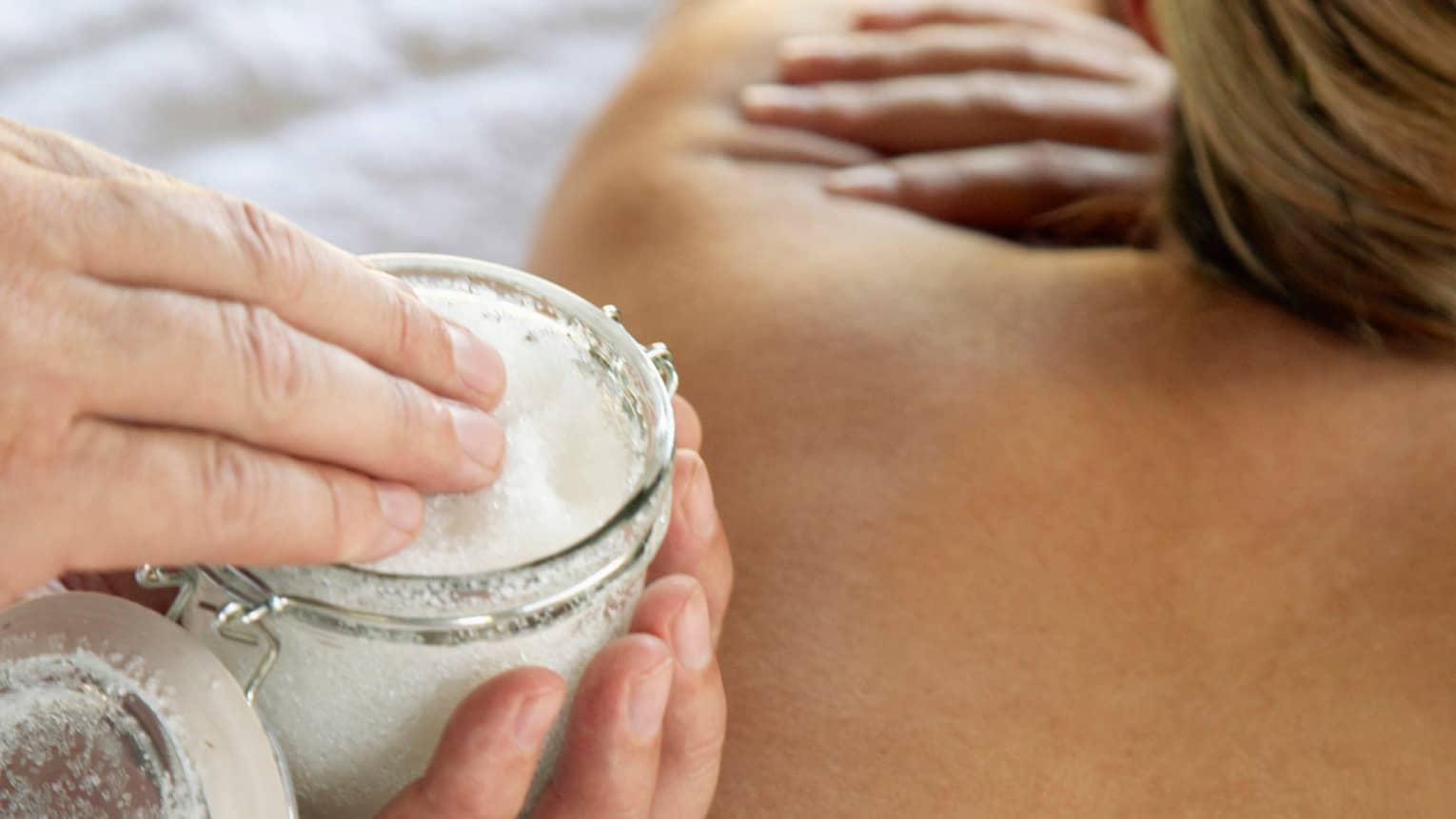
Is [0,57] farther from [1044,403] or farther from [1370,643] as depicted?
[1370,643]

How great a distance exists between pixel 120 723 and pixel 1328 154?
1.97 feet

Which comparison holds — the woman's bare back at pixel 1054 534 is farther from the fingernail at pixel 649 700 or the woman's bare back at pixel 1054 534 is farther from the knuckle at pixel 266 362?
the knuckle at pixel 266 362

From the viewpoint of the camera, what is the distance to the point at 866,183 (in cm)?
91

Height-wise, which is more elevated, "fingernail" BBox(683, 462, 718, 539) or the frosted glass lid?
the frosted glass lid

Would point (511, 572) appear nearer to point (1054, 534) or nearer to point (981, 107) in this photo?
point (1054, 534)

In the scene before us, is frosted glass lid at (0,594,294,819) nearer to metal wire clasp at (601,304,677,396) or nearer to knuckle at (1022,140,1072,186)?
metal wire clasp at (601,304,677,396)

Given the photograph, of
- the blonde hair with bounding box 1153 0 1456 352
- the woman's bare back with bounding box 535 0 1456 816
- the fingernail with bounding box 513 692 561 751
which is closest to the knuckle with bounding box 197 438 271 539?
the fingernail with bounding box 513 692 561 751

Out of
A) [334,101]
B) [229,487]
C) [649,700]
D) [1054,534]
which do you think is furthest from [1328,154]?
[334,101]

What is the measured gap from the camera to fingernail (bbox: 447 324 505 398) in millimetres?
469

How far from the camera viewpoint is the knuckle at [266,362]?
408mm

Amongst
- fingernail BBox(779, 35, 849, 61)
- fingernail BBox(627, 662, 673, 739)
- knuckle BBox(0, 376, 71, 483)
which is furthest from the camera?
fingernail BBox(779, 35, 849, 61)

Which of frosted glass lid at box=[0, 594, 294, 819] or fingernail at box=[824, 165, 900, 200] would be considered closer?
frosted glass lid at box=[0, 594, 294, 819]

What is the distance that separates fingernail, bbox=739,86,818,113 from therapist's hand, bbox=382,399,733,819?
40cm

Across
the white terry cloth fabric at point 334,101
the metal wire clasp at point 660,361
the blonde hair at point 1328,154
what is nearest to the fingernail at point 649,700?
the metal wire clasp at point 660,361
